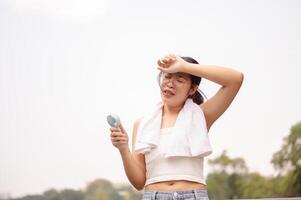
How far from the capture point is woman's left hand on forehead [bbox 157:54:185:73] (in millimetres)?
1124

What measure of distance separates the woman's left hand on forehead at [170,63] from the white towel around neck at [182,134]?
0.38ft

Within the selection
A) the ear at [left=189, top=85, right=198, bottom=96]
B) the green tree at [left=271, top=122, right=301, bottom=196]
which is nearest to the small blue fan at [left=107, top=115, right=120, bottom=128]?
the ear at [left=189, top=85, right=198, bottom=96]

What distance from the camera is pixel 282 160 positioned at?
21.4ft

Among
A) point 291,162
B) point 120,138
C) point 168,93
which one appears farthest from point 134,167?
point 291,162

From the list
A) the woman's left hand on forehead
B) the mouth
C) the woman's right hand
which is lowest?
the woman's right hand

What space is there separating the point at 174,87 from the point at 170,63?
7 centimetres

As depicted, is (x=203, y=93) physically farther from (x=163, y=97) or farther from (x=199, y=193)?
(x=199, y=193)

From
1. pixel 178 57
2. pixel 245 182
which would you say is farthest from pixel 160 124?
pixel 245 182

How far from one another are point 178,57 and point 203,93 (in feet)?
0.54

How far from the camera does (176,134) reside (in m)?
1.13

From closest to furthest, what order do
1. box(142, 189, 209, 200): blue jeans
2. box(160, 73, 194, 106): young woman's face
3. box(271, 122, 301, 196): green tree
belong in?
box(142, 189, 209, 200): blue jeans → box(160, 73, 194, 106): young woman's face → box(271, 122, 301, 196): green tree

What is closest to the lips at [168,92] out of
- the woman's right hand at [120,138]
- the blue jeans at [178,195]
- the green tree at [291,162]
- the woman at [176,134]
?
the woman at [176,134]

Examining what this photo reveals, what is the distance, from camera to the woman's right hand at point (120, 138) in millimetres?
1111

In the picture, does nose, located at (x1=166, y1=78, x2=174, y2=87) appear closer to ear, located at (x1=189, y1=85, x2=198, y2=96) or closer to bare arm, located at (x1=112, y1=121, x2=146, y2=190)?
ear, located at (x1=189, y1=85, x2=198, y2=96)
